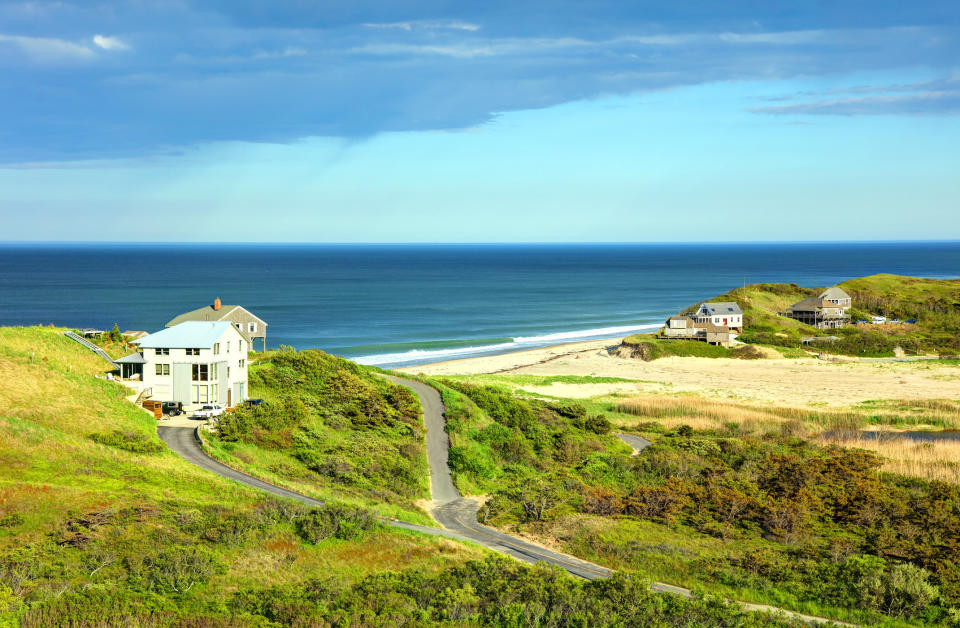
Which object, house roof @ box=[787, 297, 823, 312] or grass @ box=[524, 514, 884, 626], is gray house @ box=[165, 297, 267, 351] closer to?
grass @ box=[524, 514, 884, 626]

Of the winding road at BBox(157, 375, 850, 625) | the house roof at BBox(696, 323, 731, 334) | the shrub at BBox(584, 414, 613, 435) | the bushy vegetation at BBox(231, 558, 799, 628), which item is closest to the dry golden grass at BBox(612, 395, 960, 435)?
the shrub at BBox(584, 414, 613, 435)

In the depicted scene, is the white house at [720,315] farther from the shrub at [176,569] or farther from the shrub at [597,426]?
the shrub at [176,569]

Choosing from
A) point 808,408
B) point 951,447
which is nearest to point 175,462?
point 951,447

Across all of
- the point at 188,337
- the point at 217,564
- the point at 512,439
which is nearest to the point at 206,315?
the point at 188,337

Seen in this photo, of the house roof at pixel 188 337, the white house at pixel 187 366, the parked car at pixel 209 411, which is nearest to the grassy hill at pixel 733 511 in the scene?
the parked car at pixel 209 411

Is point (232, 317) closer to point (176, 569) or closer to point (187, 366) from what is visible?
point (187, 366)
